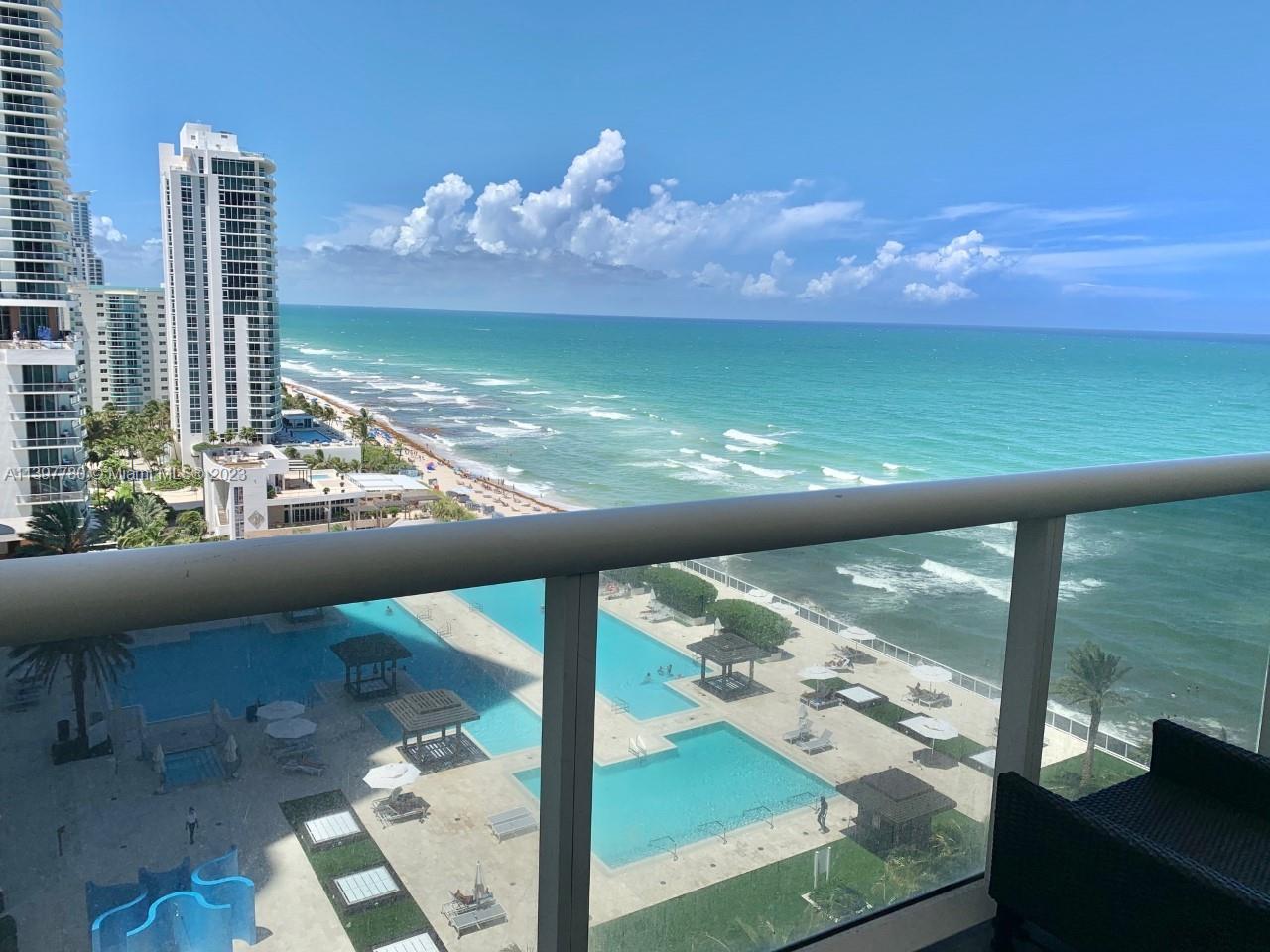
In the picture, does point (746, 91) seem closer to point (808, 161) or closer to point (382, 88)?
point (808, 161)

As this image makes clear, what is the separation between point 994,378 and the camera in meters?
49.8

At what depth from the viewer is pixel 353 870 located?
0.79 metres

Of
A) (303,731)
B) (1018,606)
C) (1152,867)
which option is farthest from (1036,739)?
(303,731)

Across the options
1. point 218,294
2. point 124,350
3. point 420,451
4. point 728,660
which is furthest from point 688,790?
point 420,451

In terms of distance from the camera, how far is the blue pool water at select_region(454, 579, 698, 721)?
830 mm

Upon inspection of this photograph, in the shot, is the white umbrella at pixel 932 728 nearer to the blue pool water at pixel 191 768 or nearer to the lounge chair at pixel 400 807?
the lounge chair at pixel 400 807

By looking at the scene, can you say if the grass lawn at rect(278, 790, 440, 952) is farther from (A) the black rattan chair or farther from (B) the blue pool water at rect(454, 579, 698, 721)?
(A) the black rattan chair

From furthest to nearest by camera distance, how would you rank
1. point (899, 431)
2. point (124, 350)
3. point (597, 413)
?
point (597, 413) → point (899, 431) → point (124, 350)

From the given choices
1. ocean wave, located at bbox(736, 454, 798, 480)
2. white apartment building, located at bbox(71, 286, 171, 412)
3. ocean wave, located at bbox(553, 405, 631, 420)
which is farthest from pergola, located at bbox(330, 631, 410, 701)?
ocean wave, located at bbox(553, 405, 631, 420)

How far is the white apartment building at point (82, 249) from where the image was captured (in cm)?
2753

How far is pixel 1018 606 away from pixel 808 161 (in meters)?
54.6

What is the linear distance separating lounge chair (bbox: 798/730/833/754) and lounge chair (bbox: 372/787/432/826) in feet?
1.47

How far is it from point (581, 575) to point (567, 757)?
0.18 m

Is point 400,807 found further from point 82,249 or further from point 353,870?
point 82,249
